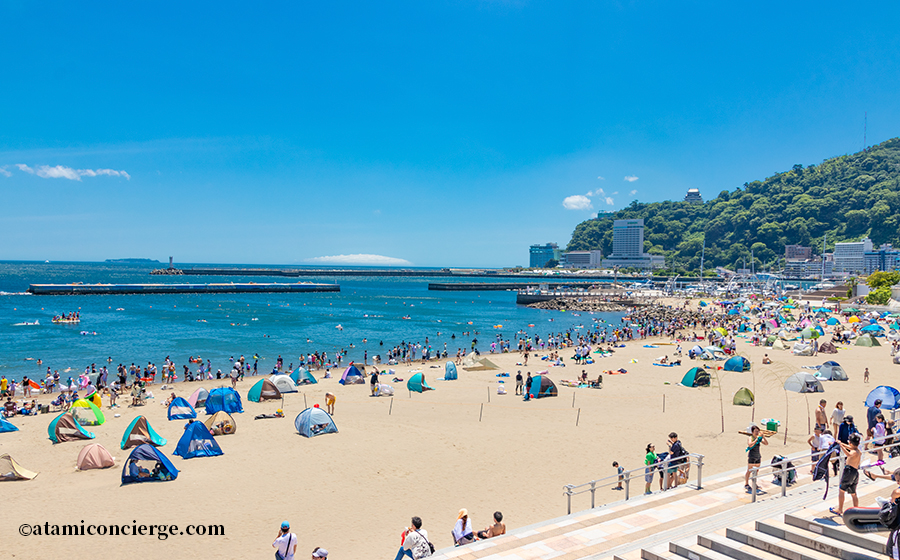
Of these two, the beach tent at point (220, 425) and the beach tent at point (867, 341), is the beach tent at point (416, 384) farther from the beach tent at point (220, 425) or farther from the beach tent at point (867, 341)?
the beach tent at point (867, 341)

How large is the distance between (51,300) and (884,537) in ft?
331

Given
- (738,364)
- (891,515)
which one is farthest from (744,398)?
(891,515)

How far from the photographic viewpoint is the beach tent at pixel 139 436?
15.2 meters

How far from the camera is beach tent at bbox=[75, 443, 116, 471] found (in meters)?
13.5

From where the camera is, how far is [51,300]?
81625mm

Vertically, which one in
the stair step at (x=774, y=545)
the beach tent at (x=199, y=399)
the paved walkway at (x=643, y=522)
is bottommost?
the beach tent at (x=199, y=399)

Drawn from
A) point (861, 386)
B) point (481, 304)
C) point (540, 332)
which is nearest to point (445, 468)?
point (861, 386)

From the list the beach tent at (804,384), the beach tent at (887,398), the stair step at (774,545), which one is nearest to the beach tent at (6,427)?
the stair step at (774,545)

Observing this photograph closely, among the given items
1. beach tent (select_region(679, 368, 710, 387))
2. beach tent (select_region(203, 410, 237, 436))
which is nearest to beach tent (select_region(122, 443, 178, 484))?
beach tent (select_region(203, 410, 237, 436))

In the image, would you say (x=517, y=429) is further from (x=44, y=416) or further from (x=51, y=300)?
(x=51, y=300)

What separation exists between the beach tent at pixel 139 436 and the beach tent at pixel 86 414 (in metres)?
3.16

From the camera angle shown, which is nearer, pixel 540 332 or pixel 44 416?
pixel 44 416

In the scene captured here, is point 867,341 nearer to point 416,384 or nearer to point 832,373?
point 832,373

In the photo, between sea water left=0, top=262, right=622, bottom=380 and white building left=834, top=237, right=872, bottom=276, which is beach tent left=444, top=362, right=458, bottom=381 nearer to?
sea water left=0, top=262, right=622, bottom=380
